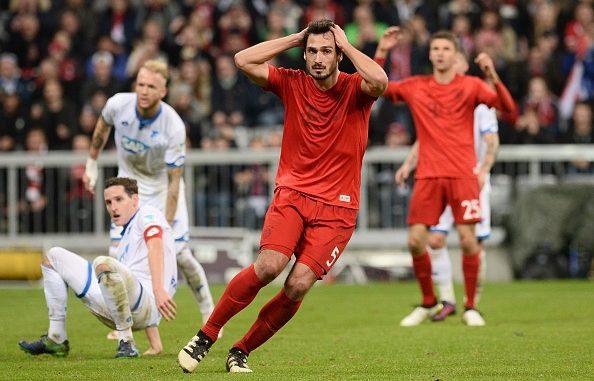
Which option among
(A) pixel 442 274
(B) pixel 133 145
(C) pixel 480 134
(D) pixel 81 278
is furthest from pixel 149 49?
(D) pixel 81 278

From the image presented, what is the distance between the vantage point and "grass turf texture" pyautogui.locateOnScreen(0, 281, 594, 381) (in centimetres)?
879

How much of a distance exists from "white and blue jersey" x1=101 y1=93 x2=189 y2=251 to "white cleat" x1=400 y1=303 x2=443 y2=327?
96.0 inches

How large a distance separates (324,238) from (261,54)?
4.20 ft

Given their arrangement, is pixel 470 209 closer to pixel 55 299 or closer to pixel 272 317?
pixel 272 317

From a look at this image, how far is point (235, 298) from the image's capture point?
28.4 ft

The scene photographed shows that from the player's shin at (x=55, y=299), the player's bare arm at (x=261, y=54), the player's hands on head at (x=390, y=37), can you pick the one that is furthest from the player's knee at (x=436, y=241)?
the player's bare arm at (x=261, y=54)

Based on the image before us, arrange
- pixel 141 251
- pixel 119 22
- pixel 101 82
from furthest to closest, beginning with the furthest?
pixel 119 22 < pixel 101 82 < pixel 141 251

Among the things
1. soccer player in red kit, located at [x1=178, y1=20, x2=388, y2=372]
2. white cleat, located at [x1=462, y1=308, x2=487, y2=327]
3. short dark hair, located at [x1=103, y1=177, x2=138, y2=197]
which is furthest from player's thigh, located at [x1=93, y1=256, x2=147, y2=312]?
white cleat, located at [x1=462, y1=308, x2=487, y2=327]

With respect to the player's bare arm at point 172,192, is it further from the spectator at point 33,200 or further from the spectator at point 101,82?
the spectator at point 101,82

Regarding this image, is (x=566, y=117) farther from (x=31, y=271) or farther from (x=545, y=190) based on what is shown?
(x=31, y=271)

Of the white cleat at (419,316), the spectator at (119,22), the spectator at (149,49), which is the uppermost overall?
the spectator at (119,22)

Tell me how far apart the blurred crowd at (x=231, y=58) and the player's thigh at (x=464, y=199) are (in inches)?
262

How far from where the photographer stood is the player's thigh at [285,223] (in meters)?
8.63

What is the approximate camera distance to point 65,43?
74.8 feet
